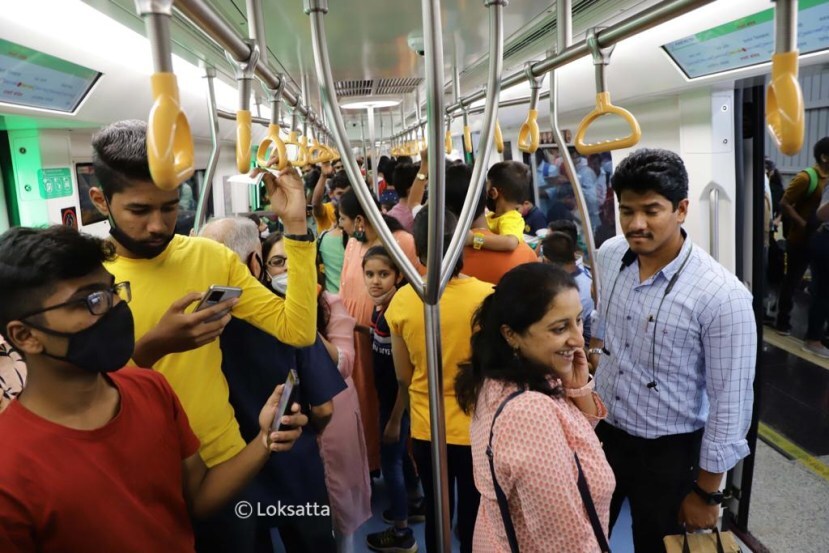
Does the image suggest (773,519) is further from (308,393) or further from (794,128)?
(794,128)

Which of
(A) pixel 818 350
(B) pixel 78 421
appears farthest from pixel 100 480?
(A) pixel 818 350

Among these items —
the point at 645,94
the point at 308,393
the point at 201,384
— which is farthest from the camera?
the point at 645,94

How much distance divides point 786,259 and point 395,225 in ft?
15.7

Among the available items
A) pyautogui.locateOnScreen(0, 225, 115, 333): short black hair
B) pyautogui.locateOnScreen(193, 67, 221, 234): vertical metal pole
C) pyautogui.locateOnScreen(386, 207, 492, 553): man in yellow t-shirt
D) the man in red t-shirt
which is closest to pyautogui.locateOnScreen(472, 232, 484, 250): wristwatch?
pyautogui.locateOnScreen(386, 207, 492, 553): man in yellow t-shirt

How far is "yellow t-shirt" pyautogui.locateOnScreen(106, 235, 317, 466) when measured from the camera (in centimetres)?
156

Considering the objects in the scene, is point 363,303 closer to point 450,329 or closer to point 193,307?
point 450,329

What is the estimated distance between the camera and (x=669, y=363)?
1.89 metres

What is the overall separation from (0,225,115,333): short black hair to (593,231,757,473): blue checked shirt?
5.35ft

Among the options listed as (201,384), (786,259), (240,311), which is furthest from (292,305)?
(786,259)

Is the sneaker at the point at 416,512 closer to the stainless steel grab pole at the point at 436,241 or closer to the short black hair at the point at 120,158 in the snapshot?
the stainless steel grab pole at the point at 436,241

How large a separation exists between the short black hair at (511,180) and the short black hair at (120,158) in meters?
2.14

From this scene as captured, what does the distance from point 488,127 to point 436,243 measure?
273mm

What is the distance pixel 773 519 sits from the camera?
3113 millimetres

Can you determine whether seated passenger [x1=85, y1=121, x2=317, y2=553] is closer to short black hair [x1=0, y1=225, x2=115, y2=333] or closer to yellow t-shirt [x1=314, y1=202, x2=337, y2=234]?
short black hair [x1=0, y1=225, x2=115, y2=333]
